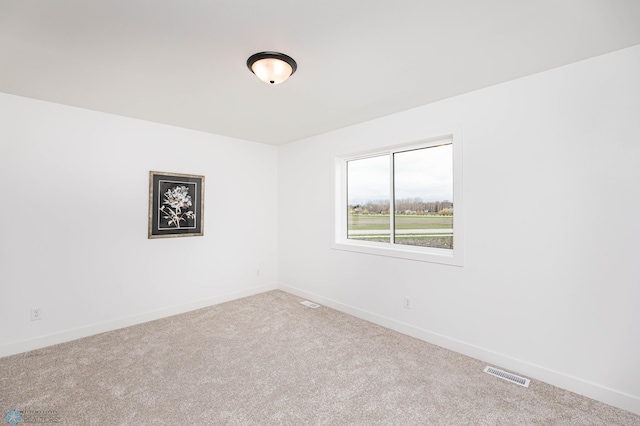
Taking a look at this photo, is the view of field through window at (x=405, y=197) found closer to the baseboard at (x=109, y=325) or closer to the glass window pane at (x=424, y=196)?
the glass window pane at (x=424, y=196)

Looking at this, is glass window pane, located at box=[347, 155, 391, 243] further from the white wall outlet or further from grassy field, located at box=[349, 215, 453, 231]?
the white wall outlet

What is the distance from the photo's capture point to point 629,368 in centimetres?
195

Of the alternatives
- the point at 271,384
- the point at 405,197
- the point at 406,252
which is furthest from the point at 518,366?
the point at 271,384

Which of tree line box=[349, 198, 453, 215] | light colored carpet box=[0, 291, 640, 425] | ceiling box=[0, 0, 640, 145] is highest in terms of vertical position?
ceiling box=[0, 0, 640, 145]

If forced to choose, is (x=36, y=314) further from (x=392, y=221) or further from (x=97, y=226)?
(x=392, y=221)

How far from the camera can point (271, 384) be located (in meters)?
2.25

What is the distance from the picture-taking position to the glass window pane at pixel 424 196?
3082mm

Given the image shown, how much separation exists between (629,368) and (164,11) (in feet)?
12.0

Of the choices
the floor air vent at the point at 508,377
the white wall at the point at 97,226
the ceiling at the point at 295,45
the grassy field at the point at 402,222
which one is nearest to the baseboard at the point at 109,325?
the white wall at the point at 97,226

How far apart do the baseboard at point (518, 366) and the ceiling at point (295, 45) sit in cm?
235

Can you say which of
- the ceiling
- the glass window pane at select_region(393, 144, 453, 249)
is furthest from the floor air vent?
the ceiling

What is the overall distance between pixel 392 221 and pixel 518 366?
1.80 metres

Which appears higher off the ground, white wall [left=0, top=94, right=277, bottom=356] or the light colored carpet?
white wall [left=0, top=94, right=277, bottom=356]

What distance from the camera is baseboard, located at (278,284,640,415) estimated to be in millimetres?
1979
